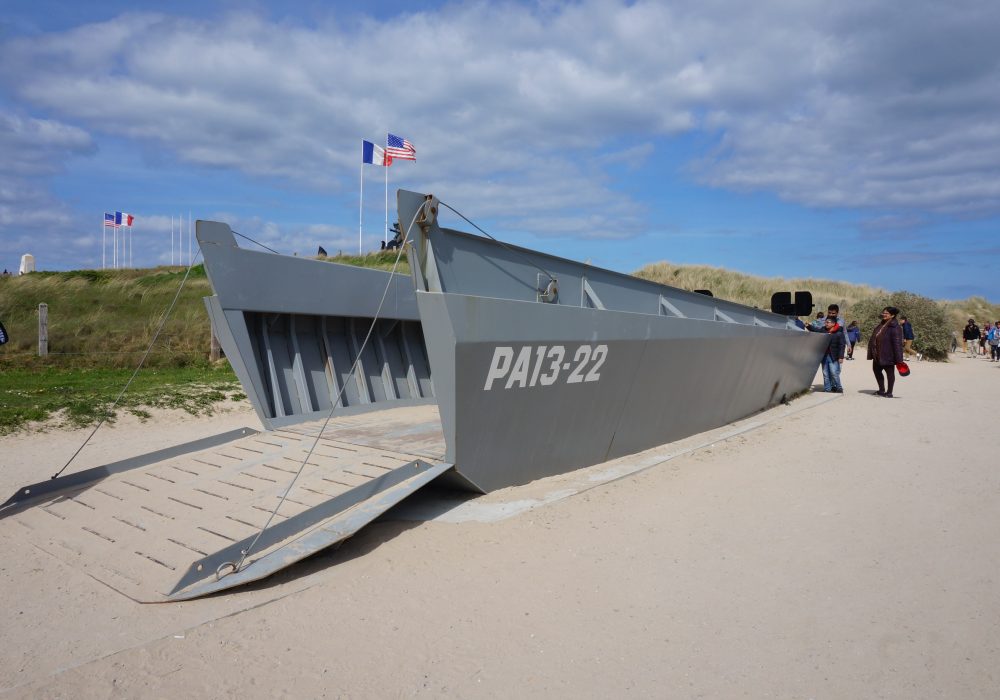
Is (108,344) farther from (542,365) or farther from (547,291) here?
(542,365)

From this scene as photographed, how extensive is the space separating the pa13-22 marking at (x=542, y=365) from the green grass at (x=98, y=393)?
6.07 metres

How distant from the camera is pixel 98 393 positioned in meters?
10.5

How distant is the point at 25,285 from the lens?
24375mm

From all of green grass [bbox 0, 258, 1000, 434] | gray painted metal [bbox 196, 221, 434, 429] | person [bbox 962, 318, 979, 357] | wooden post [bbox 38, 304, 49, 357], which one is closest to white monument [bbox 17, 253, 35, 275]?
green grass [bbox 0, 258, 1000, 434]

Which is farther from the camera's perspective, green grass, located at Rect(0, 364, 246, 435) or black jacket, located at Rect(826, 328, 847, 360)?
black jacket, located at Rect(826, 328, 847, 360)

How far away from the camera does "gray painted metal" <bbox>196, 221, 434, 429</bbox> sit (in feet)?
20.9

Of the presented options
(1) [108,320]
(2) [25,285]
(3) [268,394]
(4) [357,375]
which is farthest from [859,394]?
(2) [25,285]

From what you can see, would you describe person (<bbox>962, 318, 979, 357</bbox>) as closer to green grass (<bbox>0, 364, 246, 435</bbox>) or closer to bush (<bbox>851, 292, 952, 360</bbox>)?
bush (<bbox>851, 292, 952, 360</bbox>)

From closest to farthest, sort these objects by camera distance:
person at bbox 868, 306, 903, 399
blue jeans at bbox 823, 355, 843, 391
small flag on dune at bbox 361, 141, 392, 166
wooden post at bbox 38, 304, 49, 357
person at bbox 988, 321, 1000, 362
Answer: person at bbox 868, 306, 903, 399 → blue jeans at bbox 823, 355, 843, 391 → wooden post at bbox 38, 304, 49, 357 → small flag on dune at bbox 361, 141, 392, 166 → person at bbox 988, 321, 1000, 362

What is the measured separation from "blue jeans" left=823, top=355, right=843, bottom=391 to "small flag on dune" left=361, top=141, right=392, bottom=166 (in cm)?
1260

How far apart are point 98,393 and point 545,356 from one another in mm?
8548

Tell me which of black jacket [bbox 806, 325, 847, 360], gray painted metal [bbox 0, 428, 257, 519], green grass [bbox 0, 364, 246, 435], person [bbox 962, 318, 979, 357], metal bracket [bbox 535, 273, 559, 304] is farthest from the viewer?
person [bbox 962, 318, 979, 357]

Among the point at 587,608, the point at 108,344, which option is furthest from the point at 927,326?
the point at 108,344

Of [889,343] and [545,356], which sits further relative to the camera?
[889,343]
